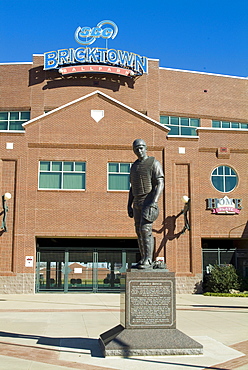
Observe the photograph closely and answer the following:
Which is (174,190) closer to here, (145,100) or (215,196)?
(215,196)

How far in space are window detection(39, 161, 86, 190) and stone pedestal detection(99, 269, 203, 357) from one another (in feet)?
55.1

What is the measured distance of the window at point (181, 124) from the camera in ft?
102

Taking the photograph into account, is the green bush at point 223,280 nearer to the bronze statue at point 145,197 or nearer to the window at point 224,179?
the window at point 224,179

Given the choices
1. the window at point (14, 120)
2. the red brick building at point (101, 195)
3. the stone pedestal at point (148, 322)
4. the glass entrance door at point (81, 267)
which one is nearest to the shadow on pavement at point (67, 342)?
the stone pedestal at point (148, 322)

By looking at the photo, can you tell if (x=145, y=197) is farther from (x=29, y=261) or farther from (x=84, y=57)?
(x=84, y=57)

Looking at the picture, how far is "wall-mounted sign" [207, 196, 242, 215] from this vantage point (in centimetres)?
2617

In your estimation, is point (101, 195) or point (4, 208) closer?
point (4, 208)

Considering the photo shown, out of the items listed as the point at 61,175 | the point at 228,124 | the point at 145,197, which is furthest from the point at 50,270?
the point at 145,197

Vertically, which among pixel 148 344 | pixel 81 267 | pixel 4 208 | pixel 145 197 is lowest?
pixel 148 344

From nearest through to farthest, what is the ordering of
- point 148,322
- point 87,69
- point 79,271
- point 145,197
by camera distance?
point 148,322 → point 145,197 → point 79,271 → point 87,69

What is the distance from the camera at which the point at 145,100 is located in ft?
100

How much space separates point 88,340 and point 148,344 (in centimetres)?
196

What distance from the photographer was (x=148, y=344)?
841 cm

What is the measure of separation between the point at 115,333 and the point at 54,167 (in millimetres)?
17600
